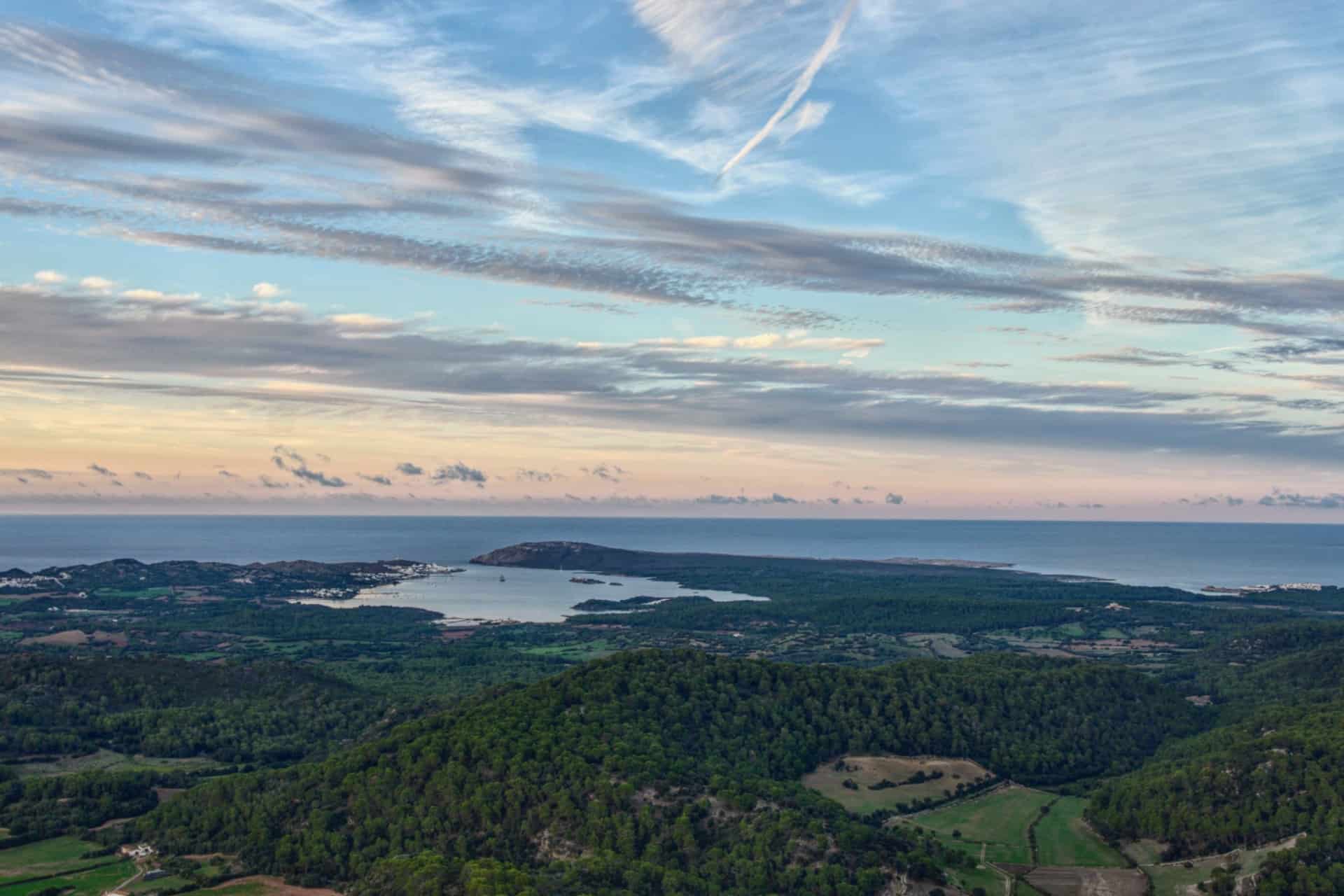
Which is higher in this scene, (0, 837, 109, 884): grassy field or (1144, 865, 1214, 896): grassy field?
(1144, 865, 1214, 896): grassy field

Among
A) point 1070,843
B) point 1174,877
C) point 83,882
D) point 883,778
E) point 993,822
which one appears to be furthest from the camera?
point 883,778

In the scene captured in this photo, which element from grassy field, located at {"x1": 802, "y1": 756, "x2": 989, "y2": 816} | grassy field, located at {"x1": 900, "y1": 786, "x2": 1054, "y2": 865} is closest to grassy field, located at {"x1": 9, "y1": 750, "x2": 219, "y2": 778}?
grassy field, located at {"x1": 802, "y1": 756, "x2": 989, "y2": 816}

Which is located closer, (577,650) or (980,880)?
(980,880)

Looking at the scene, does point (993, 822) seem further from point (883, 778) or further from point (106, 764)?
point (106, 764)

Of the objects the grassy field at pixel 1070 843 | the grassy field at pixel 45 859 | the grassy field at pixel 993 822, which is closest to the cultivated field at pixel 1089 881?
the grassy field at pixel 1070 843

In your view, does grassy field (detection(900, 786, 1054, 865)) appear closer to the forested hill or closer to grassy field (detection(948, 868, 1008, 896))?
grassy field (detection(948, 868, 1008, 896))

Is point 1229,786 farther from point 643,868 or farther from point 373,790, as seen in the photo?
point 373,790

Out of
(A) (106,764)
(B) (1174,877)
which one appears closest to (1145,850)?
(B) (1174,877)
